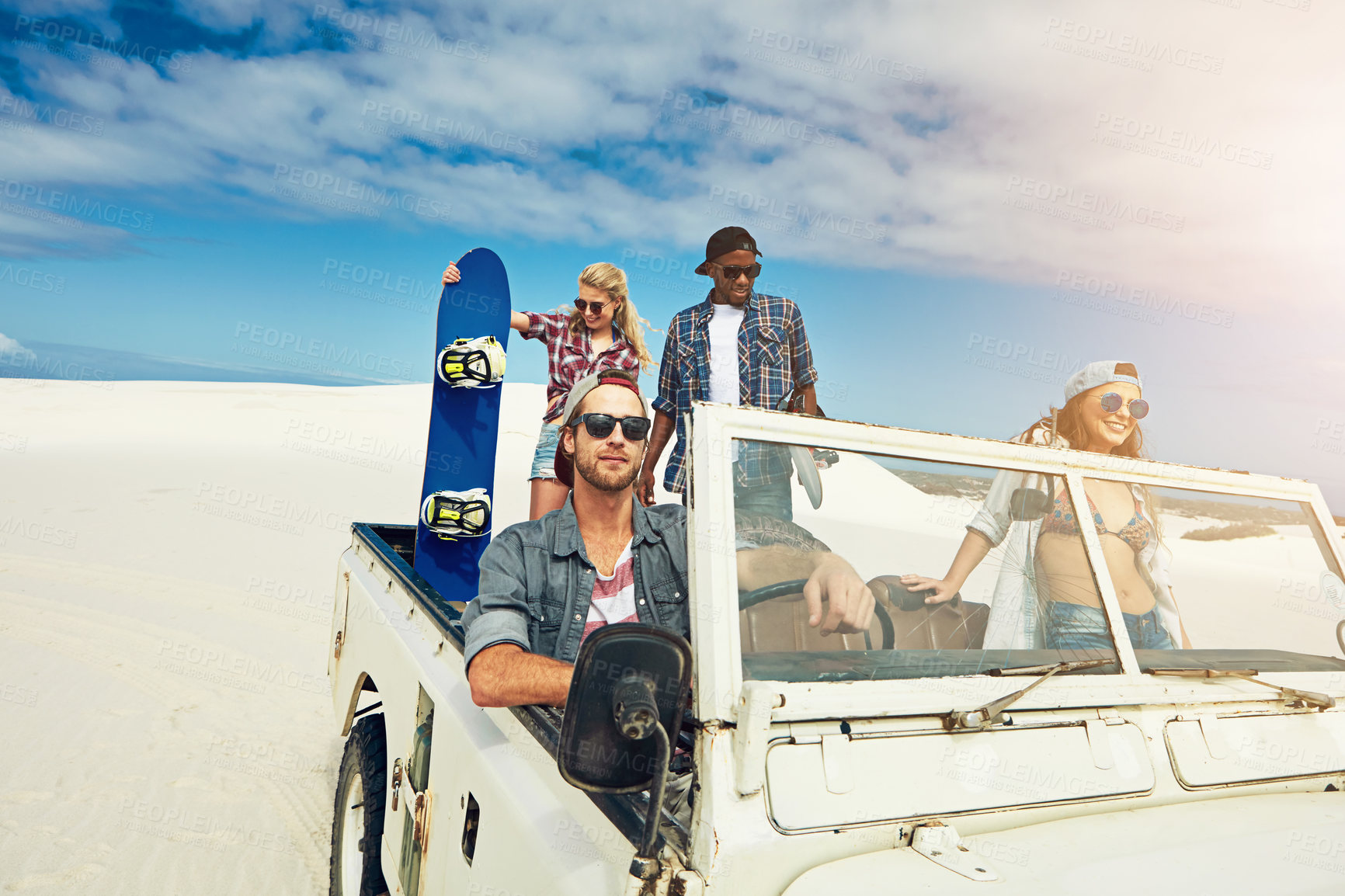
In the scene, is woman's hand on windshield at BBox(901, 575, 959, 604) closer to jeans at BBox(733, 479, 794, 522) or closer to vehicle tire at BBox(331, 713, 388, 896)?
jeans at BBox(733, 479, 794, 522)

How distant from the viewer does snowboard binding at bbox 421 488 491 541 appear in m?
4.57

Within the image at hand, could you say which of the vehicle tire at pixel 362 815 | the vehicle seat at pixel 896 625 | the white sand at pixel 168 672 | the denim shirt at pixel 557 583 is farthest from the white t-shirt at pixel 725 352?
→ the white sand at pixel 168 672

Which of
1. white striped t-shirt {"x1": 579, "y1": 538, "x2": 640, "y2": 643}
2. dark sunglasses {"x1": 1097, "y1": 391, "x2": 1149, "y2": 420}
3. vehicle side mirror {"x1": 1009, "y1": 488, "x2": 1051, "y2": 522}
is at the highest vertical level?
dark sunglasses {"x1": 1097, "y1": 391, "x2": 1149, "y2": 420}

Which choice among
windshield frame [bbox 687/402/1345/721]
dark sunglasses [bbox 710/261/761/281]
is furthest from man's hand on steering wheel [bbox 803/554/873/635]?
dark sunglasses [bbox 710/261/761/281]

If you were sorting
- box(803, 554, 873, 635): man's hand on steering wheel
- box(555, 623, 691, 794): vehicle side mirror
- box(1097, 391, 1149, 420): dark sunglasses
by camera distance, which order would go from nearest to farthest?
box(555, 623, 691, 794): vehicle side mirror → box(803, 554, 873, 635): man's hand on steering wheel → box(1097, 391, 1149, 420): dark sunglasses

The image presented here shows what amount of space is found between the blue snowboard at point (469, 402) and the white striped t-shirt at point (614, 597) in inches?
108

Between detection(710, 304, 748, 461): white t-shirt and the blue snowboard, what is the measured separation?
63.8 inches

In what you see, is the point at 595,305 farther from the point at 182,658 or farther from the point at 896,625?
the point at 182,658

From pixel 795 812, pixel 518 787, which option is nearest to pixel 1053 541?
pixel 795 812

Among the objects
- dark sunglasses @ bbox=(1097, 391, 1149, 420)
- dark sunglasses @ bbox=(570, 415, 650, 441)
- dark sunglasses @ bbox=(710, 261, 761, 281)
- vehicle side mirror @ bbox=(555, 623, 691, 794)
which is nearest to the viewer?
vehicle side mirror @ bbox=(555, 623, 691, 794)

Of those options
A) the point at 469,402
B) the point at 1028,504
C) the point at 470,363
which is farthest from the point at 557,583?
the point at 469,402

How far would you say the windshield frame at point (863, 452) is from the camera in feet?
4.36

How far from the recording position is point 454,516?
4.61 m

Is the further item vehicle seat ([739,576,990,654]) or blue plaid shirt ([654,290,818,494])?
blue plaid shirt ([654,290,818,494])
